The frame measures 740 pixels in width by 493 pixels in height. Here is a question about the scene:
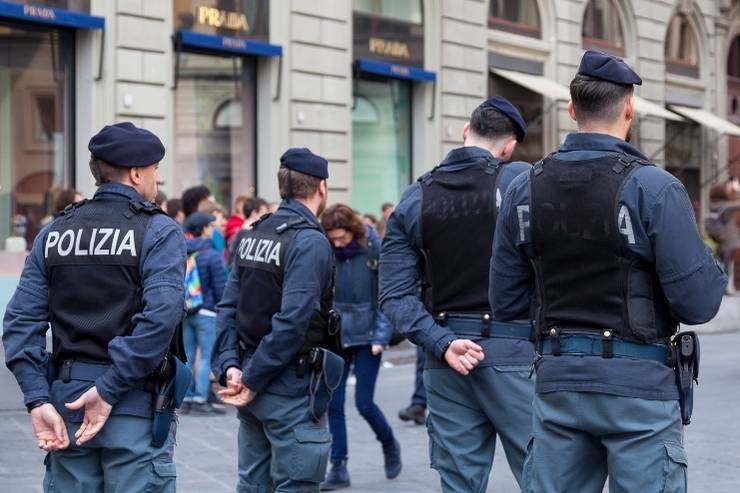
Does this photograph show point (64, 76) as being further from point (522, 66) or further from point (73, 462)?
point (73, 462)

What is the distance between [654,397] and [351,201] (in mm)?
16653

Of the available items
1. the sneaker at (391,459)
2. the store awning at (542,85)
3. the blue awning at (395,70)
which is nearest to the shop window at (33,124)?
the blue awning at (395,70)

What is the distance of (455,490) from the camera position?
5.71 m

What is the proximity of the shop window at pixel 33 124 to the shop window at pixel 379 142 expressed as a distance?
5462mm

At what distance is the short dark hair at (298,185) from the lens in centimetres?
641

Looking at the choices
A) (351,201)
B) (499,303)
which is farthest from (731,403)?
(351,201)

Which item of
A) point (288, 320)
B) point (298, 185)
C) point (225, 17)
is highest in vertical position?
point (225, 17)

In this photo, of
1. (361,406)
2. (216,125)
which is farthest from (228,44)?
(361,406)

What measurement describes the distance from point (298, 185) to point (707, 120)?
24236 millimetres

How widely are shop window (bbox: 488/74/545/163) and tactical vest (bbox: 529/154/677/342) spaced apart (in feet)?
64.4

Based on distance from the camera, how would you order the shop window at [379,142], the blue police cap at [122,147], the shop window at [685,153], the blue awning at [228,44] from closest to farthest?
the blue police cap at [122,147] < the blue awning at [228,44] < the shop window at [379,142] < the shop window at [685,153]

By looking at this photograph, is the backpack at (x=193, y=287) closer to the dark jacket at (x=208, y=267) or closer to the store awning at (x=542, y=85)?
the dark jacket at (x=208, y=267)

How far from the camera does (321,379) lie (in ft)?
20.2

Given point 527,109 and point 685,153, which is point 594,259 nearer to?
point 527,109
